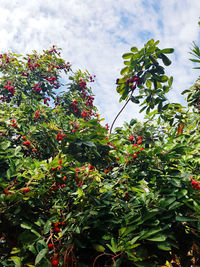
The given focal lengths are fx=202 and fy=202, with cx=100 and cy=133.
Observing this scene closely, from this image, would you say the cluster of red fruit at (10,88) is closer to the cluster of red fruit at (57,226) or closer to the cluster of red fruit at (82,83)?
the cluster of red fruit at (82,83)

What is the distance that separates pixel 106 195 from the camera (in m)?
2.11

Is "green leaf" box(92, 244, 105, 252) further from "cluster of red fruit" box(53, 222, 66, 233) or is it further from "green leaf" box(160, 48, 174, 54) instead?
"green leaf" box(160, 48, 174, 54)

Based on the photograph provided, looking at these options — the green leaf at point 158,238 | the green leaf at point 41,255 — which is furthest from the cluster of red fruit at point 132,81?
the green leaf at point 41,255

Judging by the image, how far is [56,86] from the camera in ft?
22.7

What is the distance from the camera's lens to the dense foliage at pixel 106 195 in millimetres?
1818

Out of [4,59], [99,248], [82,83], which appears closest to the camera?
[99,248]

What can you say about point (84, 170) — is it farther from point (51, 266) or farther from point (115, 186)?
point (51, 266)

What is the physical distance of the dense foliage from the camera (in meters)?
1.82

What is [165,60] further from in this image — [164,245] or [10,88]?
[10,88]

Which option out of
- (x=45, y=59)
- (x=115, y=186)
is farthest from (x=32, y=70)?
(x=115, y=186)

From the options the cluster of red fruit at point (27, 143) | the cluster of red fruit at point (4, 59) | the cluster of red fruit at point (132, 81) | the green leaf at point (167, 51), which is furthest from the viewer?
the cluster of red fruit at point (4, 59)

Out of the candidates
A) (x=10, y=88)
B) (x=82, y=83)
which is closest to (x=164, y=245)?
(x=10, y=88)

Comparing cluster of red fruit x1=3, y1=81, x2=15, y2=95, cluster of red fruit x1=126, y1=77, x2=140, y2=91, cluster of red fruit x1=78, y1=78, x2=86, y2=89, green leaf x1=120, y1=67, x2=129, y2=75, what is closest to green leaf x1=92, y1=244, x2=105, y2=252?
cluster of red fruit x1=126, y1=77, x2=140, y2=91

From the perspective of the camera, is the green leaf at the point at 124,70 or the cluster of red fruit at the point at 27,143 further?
the green leaf at the point at 124,70
